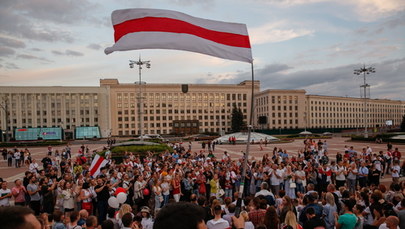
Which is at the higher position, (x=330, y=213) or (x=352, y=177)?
(x=330, y=213)

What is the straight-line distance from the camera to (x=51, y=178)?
464 inches

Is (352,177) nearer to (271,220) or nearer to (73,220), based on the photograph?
(271,220)

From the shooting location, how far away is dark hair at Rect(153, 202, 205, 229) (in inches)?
73.0

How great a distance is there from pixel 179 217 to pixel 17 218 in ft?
3.26

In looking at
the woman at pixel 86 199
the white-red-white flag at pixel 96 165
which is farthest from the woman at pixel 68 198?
the white-red-white flag at pixel 96 165

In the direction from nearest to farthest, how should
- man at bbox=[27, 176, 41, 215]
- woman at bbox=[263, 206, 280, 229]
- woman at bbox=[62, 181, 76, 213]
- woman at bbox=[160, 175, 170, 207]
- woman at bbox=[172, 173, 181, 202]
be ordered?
woman at bbox=[263, 206, 280, 229] → woman at bbox=[62, 181, 76, 213] → man at bbox=[27, 176, 41, 215] → woman at bbox=[160, 175, 170, 207] → woman at bbox=[172, 173, 181, 202]

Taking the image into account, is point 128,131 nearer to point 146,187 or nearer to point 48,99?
point 48,99

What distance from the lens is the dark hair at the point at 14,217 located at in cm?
156

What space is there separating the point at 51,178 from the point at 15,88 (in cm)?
10174

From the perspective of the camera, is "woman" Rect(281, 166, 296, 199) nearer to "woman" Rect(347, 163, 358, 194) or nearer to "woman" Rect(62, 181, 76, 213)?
"woman" Rect(347, 163, 358, 194)

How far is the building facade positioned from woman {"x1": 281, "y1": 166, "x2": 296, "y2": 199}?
89.4 m

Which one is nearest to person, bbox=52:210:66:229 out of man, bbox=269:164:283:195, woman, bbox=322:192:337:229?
woman, bbox=322:192:337:229

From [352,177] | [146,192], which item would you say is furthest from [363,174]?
[146,192]

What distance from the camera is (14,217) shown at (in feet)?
5.20
